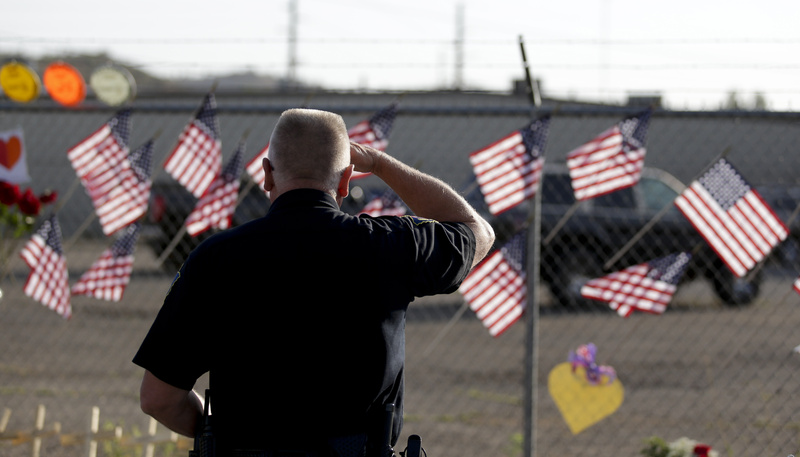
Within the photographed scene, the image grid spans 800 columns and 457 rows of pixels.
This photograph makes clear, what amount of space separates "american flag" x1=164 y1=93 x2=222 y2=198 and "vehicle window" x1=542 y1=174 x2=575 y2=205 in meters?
7.39

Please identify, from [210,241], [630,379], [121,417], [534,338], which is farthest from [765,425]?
[210,241]

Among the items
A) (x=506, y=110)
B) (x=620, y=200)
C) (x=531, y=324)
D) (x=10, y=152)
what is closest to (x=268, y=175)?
(x=506, y=110)

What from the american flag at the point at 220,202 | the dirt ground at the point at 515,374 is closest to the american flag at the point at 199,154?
the american flag at the point at 220,202

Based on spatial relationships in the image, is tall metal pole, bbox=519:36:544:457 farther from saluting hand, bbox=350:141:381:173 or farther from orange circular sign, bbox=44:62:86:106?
orange circular sign, bbox=44:62:86:106

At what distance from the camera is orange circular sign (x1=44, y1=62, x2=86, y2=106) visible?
496cm

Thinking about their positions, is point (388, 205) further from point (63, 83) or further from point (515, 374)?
point (515, 374)

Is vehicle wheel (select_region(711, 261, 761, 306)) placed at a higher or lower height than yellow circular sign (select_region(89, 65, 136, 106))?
lower

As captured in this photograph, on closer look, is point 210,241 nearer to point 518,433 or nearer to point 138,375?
point 518,433

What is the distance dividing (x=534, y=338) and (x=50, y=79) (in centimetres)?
323

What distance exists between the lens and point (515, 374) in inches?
334

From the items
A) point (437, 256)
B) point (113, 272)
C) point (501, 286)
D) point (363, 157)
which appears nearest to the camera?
point (437, 256)

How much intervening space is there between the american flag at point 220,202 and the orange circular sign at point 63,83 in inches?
37.3

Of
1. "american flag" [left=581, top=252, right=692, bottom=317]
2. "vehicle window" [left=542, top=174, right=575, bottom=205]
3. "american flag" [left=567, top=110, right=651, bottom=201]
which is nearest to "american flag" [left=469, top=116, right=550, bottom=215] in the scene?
"american flag" [left=567, top=110, right=651, bottom=201]

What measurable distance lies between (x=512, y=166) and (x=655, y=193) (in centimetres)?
774
